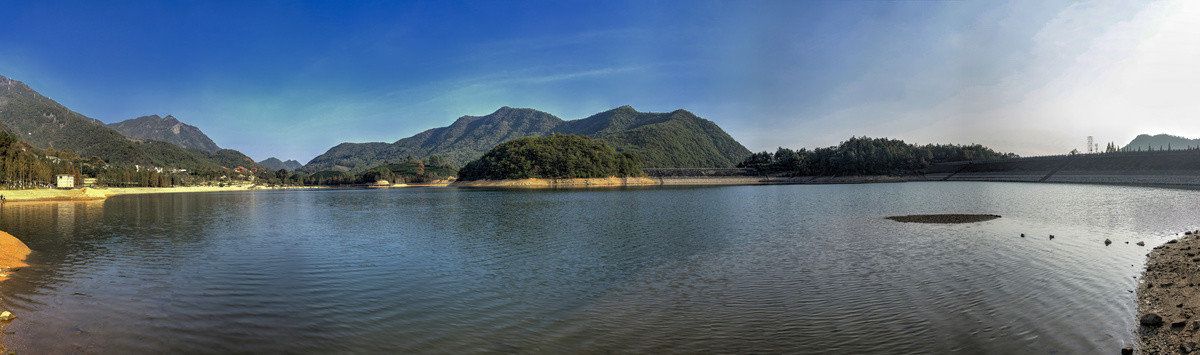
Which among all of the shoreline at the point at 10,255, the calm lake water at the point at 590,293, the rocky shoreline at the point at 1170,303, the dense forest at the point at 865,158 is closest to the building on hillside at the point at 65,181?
the calm lake water at the point at 590,293

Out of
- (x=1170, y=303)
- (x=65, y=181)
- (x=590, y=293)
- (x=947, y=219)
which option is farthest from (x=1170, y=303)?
(x=65, y=181)

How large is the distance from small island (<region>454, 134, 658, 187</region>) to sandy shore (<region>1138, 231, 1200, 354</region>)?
396 feet

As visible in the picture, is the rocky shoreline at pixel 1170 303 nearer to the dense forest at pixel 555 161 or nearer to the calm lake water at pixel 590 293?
the calm lake water at pixel 590 293

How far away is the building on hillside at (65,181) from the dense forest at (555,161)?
85.8 meters

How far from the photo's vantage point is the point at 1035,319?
8.34 m

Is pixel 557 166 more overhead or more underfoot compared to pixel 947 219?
more overhead

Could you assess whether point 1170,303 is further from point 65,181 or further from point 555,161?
point 65,181

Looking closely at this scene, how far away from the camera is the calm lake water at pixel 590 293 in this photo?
7332 millimetres

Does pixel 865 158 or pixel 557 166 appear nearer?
pixel 557 166

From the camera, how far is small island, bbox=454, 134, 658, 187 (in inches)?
5226

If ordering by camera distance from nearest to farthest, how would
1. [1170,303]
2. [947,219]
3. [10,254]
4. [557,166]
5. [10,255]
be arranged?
[1170,303] < [10,255] < [10,254] < [947,219] < [557,166]

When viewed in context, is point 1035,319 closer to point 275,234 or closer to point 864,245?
point 864,245

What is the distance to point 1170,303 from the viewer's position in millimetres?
8758

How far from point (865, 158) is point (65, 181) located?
193m
